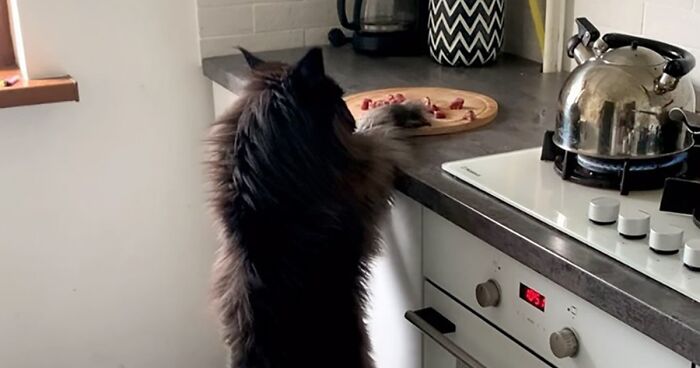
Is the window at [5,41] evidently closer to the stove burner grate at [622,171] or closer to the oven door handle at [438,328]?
the oven door handle at [438,328]

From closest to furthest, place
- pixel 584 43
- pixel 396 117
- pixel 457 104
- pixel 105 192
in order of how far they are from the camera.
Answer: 1. pixel 584 43
2. pixel 396 117
3. pixel 457 104
4. pixel 105 192

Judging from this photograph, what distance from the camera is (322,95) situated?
1436 mm

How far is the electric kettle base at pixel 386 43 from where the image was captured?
226 centimetres

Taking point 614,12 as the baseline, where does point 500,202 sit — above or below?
below

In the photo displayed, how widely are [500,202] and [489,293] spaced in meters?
0.13

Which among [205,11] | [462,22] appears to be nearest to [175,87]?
[205,11]

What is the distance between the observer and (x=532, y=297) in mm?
1260

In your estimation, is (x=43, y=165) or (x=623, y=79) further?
(x=43, y=165)

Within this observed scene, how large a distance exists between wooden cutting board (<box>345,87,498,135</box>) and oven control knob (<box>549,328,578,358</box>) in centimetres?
55

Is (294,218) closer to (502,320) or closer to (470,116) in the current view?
(502,320)

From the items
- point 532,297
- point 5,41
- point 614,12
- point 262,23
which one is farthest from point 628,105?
point 5,41

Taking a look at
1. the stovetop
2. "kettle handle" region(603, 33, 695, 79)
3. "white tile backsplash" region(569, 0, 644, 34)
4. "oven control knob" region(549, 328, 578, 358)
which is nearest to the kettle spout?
"kettle handle" region(603, 33, 695, 79)

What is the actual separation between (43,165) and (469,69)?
3.33ft

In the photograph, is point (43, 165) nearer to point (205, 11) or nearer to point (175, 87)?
point (175, 87)
